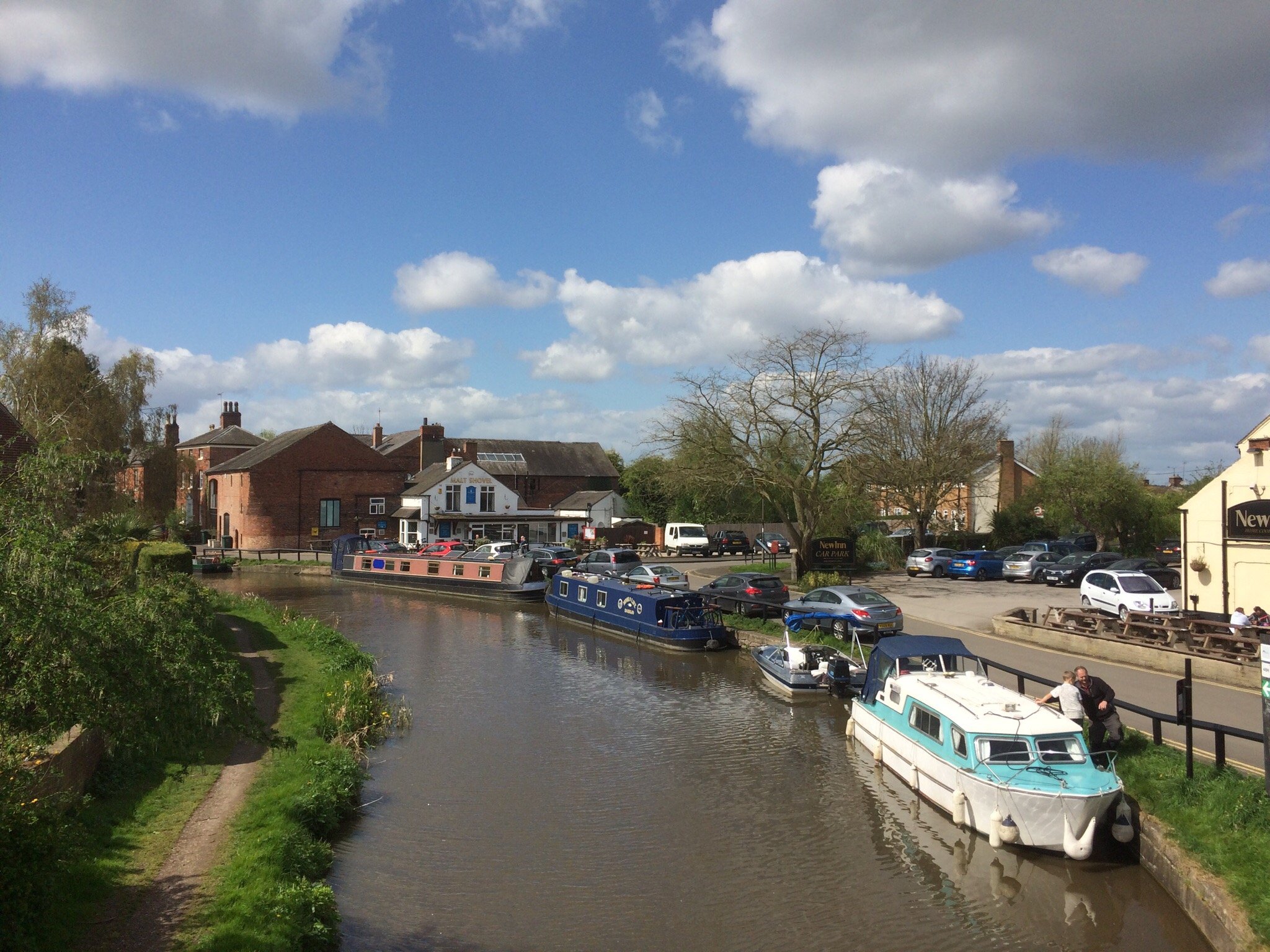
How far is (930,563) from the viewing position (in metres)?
38.7

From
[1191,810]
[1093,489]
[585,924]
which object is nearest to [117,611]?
[585,924]

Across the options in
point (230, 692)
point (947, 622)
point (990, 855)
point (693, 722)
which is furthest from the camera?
point (947, 622)

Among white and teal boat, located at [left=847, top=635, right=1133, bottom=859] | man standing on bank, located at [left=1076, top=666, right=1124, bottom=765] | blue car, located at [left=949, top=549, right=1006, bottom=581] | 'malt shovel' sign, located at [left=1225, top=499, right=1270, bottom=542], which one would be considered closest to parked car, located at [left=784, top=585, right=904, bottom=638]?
white and teal boat, located at [left=847, top=635, right=1133, bottom=859]

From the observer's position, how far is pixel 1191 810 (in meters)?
10.3

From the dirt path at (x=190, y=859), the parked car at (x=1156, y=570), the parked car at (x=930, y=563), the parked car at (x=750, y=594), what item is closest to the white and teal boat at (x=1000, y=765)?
the dirt path at (x=190, y=859)

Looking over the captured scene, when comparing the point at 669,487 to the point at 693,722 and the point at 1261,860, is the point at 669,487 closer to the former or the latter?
the point at 693,722

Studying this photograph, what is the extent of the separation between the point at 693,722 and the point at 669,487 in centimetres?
1958

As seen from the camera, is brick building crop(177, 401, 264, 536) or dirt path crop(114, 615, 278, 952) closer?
dirt path crop(114, 615, 278, 952)

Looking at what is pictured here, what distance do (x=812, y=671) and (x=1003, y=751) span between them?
334 inches

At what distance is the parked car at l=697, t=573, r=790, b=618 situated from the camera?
Result: 27.1 meters

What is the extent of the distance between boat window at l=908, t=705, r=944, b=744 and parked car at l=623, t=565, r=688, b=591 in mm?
16337

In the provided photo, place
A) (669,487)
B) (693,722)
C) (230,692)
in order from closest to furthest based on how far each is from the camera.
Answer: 1. (230,692)
2. (693,722)
3. (669,487)

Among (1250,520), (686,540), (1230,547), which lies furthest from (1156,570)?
(686,540)

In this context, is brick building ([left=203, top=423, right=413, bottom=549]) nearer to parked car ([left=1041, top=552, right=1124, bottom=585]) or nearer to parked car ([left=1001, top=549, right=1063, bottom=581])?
parked car ([left=1001, top=549, right=1063, bottom=581])
